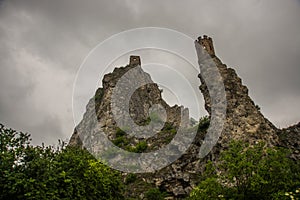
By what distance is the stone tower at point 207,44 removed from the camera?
86.5m

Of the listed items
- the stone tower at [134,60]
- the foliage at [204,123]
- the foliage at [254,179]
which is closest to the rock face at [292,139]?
the foliage at [204,123]

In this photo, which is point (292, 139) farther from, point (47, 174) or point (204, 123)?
point (47, 174)

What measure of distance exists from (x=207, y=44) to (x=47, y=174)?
67.0 meters

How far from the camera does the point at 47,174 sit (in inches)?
1051

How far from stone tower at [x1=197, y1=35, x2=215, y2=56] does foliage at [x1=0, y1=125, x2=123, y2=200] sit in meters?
59.4

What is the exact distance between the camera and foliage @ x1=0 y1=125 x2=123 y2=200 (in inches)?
998

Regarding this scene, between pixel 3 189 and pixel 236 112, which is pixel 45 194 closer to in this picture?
pixel 3 189

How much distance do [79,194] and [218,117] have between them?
48.1 metres

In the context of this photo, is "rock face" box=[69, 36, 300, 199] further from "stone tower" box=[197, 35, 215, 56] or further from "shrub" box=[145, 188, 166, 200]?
"shrub" box=[145, 188, 166, 200]

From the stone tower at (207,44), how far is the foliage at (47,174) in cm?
5936

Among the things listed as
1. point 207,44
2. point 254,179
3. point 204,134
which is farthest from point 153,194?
point 207,44

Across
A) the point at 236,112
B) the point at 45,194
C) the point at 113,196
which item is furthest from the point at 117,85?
the point at 45,194

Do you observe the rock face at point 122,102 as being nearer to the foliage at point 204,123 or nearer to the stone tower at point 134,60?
the stone tower at point 134,60

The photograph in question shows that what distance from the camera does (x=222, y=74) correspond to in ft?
259
